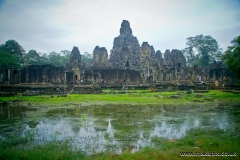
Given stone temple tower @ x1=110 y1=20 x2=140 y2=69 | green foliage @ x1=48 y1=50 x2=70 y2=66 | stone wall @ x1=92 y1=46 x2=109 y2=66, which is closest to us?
stone temple tower @ x1=110 y1=20 x2=140 y2=69

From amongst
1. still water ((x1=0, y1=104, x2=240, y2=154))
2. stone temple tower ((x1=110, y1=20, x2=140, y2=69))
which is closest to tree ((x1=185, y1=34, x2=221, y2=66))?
stone temple tower ((x1=110, y1=20, x2=140, y2=69))

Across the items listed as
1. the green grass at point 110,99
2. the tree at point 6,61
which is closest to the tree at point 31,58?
the tree at point 6,61

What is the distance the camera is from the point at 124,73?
102 ft

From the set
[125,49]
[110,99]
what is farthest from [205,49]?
[110,99]

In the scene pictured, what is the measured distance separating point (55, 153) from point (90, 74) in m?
26.5

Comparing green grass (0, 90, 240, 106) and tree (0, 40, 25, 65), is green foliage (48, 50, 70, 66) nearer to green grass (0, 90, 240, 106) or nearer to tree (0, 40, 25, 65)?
tree (0, 40, 25, 65)

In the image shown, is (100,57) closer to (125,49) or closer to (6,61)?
(125,49)

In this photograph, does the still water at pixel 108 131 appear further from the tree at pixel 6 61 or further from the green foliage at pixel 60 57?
the green foliage at pixel 60 57

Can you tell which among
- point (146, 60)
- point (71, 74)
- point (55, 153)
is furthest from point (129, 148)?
point (146, 60)

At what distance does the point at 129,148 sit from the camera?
15.2 feet

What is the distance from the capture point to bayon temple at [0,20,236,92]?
2809cm

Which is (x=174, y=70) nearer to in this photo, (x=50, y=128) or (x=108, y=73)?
(x=108, y=73)

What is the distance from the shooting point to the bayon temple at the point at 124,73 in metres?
28.1

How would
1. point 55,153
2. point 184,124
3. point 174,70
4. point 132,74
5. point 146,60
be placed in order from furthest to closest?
point 146,60, point 174,70, point 132,74, point 184,124, point 55,153
